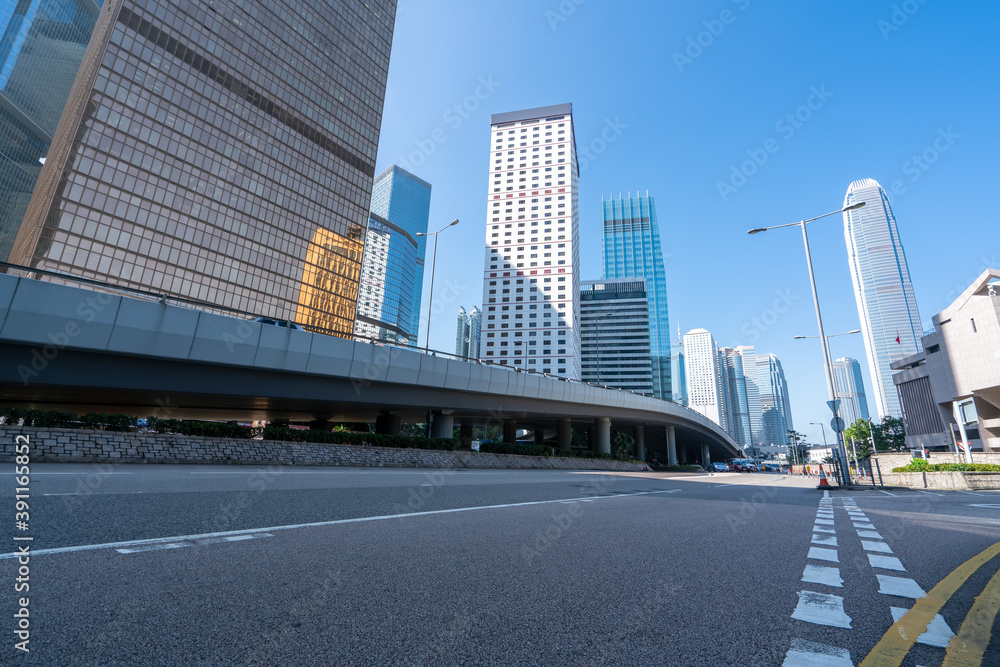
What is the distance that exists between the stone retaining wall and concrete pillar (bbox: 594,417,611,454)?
18.4m

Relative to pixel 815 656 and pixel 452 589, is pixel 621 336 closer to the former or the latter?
pixel 452 589

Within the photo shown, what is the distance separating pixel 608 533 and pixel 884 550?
2995 millimetres

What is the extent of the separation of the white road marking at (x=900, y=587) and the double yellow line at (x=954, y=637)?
0.07 metres

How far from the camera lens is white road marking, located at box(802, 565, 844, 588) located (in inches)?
142

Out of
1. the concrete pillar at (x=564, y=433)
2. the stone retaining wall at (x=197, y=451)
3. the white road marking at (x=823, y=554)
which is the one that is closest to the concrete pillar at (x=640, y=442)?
the concrete pillar at (x=564, y=433)

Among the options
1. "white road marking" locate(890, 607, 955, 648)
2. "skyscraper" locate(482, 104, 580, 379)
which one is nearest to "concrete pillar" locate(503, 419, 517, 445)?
"white road marking" locate(890, 607, 955, 648)

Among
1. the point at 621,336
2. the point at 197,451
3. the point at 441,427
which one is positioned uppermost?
the point at 621,336

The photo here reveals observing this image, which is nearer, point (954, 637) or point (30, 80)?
point (954, 637)

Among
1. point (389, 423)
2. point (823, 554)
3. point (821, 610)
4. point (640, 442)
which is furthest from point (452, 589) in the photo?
point (640, 442)

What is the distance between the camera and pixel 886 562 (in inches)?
173

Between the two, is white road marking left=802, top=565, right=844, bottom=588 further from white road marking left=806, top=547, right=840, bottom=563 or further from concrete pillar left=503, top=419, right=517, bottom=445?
concrete pillar left=503, top=419, right=517, bottom=445

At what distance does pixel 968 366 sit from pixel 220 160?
377 feet

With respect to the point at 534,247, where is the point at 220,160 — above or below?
below

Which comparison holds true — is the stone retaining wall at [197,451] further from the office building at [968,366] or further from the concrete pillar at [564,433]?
the office building at [968,366]
